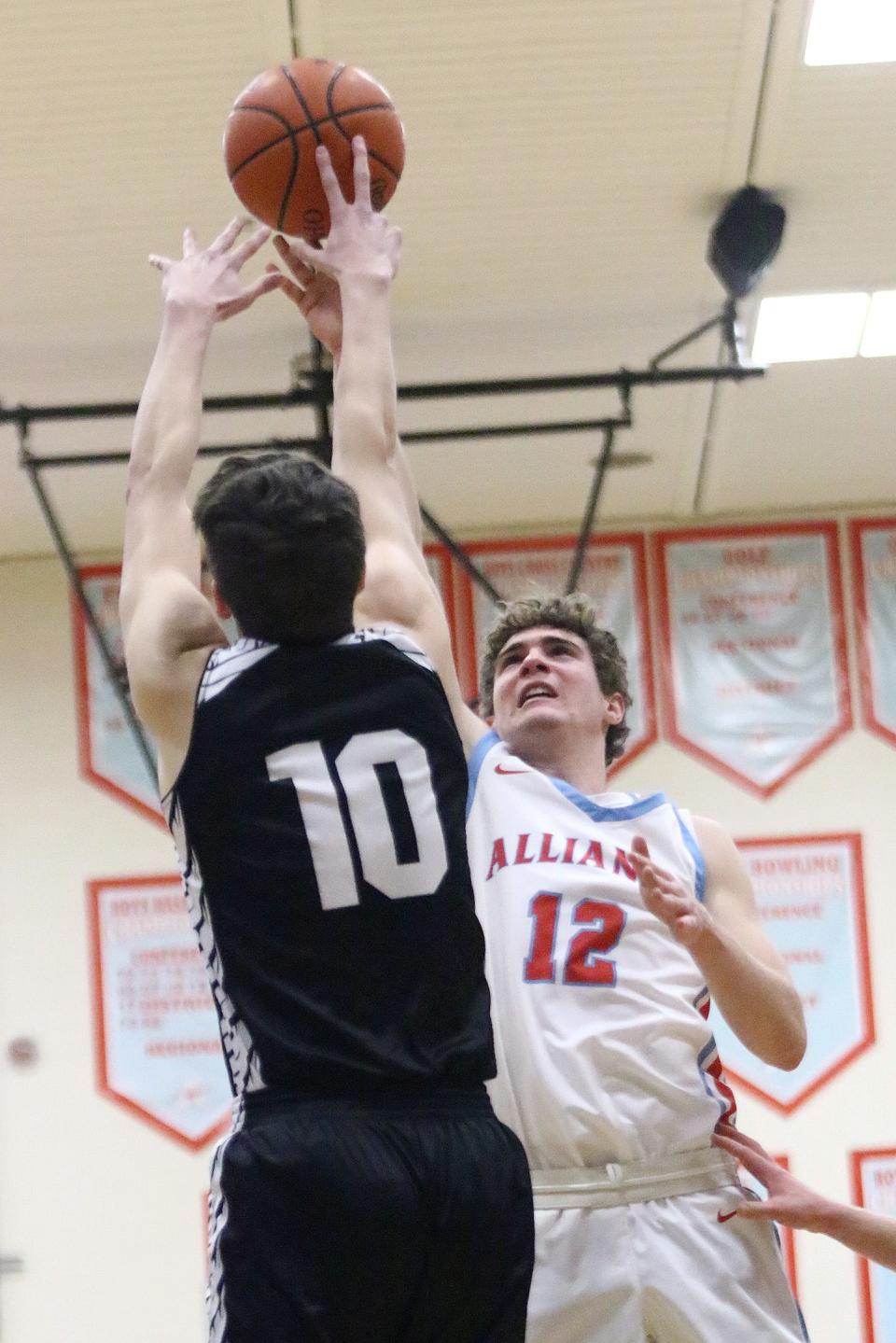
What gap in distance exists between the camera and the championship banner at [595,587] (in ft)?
26.2

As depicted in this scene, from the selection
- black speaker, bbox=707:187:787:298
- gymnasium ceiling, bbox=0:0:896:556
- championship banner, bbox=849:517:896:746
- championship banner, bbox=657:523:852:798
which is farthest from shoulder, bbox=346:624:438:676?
championship banner, bbox=849:517:896:746

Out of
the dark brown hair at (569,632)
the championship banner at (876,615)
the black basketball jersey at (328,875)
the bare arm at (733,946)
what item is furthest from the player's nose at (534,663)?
the championship banner at (876,615)

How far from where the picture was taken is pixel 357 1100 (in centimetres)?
222

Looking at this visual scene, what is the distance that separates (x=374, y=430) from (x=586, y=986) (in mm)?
1290

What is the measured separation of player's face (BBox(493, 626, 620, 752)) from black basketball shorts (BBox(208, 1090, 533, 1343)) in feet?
5.24

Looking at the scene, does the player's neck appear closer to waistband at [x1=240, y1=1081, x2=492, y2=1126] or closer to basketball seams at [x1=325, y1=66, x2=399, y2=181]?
basketball seams at [x1=325, y1=66, x2=399, y2=181]

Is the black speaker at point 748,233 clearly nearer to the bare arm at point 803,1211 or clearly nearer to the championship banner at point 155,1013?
the bare arm at point 803,1211

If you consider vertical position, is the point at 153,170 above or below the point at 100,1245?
above

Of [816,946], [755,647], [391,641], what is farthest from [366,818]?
[755,647]

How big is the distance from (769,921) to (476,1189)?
18.6 ft

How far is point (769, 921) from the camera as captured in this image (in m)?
7.72

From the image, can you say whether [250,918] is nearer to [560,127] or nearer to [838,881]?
[560,127]

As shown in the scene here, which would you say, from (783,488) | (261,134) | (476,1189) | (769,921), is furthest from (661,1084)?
(783,488)

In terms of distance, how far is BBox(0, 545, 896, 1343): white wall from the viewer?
7379 mm
